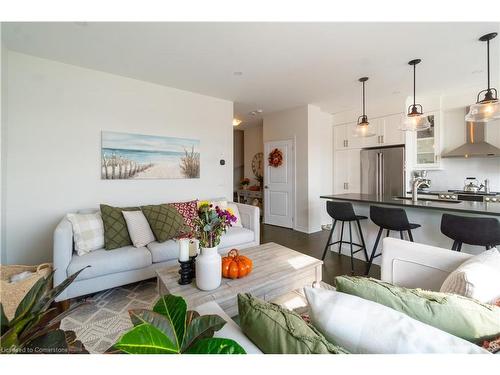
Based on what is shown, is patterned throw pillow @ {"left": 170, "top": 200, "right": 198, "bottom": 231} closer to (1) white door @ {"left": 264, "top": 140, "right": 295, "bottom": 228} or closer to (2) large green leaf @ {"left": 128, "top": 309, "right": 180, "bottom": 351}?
(2) large green leaf @ {"left": 128, "top": 309, "right": 180, "bottom": 351}

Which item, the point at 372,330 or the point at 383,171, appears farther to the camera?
the point at 383,171

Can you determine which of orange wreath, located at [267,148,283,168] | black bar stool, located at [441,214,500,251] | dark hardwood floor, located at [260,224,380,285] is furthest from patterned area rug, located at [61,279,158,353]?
orange wreath, located at [267,148,283,168]

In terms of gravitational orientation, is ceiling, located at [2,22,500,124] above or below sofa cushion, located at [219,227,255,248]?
above

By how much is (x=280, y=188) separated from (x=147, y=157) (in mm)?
2873

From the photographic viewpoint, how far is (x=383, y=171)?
14.0ft

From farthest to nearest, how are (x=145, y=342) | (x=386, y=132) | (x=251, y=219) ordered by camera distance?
(x=386, y=132), (x=251, y=219), (x=145, y=342)

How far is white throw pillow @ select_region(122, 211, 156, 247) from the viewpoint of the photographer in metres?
2.38

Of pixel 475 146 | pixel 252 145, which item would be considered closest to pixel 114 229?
pixel 252 145

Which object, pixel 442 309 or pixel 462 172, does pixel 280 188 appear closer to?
pixel 462 172

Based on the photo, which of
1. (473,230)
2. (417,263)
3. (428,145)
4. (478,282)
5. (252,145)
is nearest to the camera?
(478,282)

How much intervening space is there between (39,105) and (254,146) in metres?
4.62

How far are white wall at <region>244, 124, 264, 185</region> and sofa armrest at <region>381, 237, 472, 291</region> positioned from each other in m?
4.91

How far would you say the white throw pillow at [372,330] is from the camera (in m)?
0.62
